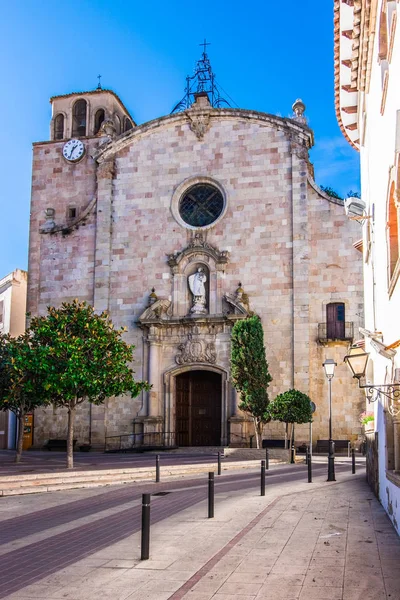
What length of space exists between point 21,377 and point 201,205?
14793 mm

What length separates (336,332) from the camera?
31500mm

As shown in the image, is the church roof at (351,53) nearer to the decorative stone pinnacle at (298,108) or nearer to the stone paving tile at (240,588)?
the stone paving tile at (240,588)

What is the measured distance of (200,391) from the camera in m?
33.7

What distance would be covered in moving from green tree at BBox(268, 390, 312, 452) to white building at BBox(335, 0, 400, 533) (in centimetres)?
938

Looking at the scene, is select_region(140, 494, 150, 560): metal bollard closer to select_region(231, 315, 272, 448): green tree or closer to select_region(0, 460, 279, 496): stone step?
select_region(0, 460, 279, 496): stone step

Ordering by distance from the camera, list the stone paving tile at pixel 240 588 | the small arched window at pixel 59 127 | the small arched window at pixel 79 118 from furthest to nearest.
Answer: the small arched window at pixel 59 127 < the small arched window at pixel 79 118 < the stone paving tile at pixel 240 588

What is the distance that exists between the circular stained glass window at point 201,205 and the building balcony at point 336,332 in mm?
7302

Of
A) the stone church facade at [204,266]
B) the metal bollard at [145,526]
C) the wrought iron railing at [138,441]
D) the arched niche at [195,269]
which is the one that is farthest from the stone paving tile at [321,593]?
the arched niche at [195,269]

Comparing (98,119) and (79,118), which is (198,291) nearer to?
(98,119)

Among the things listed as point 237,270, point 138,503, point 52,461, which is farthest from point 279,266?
point 138,503

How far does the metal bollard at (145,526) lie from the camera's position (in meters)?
8.67

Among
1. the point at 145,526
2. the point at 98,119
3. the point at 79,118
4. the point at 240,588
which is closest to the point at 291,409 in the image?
the point at 145,526

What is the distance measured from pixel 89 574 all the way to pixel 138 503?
654 cm

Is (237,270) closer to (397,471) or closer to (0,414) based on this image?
(0,414)
